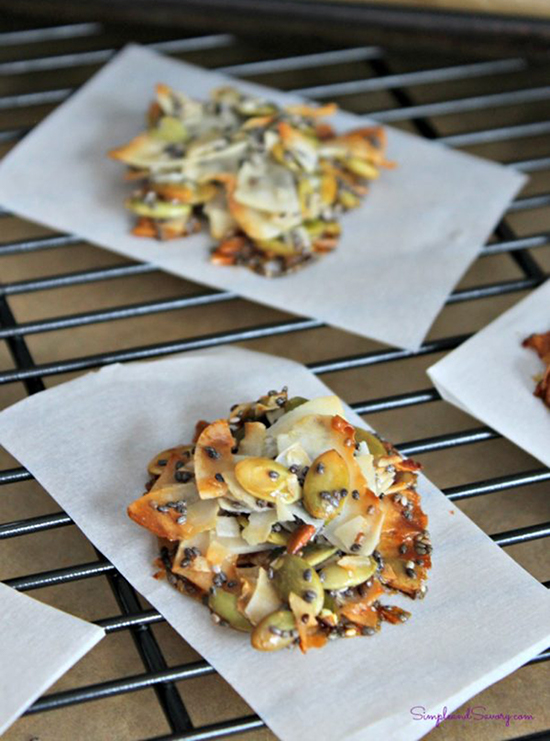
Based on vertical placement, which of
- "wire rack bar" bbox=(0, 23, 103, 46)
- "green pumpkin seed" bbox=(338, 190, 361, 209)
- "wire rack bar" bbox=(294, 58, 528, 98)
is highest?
"wire rack bar" bbox=(0, 23, 103, 46)

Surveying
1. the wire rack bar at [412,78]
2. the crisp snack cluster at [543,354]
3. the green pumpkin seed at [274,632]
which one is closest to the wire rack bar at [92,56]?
the wire rack bar at [412,78]

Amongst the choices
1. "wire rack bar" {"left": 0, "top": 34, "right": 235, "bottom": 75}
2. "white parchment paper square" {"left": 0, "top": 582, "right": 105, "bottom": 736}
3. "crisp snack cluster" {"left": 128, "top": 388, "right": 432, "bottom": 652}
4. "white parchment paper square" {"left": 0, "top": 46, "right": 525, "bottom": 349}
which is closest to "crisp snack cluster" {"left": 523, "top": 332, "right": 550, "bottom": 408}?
"white parchment paper square" {"left": 0, "top": 46, "right": 525, "bottom": 349}

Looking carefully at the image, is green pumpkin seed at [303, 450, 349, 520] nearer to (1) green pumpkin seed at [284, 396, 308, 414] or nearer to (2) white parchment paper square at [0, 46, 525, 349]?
(1) green pumpkin seed at [284, 396, 308, 414]

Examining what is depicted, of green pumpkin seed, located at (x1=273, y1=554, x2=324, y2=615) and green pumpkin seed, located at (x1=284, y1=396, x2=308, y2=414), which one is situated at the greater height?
green pumpkin seed, located at (x1=284, y1=396, x2=308, y2=414)

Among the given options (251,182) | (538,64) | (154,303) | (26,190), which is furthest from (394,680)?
(538,64)

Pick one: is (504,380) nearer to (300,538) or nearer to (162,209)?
(300,538)

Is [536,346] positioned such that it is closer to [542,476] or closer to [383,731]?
[542,476]

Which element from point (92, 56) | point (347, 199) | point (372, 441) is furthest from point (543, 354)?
point (92, 56)

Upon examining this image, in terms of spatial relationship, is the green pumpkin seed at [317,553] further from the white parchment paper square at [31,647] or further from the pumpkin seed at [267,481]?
the white parchment paper square at [31,647]
